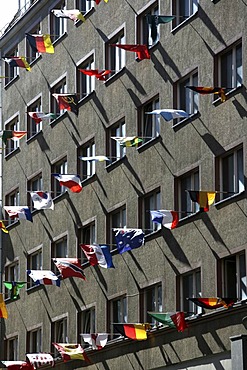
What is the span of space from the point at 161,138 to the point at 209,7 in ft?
16.2

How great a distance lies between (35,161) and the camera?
169 feet

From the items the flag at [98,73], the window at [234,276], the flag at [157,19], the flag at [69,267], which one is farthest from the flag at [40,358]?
the flag at [157,19]

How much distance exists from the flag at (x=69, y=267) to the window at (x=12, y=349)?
1097 cm

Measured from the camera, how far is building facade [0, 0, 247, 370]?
115 ft

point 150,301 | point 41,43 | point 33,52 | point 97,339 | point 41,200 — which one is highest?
point 33,52

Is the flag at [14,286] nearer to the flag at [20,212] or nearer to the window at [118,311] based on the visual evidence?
the flag at [20,212]

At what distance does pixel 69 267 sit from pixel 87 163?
5.79m

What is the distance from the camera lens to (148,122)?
41.1 metres

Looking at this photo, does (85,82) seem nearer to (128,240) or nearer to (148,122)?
(148,122)

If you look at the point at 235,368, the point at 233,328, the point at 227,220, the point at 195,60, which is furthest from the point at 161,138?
the point at 235,368

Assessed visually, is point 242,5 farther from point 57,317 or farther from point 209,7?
point 57,317

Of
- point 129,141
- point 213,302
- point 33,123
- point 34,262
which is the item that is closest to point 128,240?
point 129,141

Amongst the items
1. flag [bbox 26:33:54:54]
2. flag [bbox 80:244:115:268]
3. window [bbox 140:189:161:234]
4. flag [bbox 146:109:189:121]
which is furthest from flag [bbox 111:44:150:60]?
flag [bbox 80:244:115:268]

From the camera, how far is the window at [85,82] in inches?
1823
